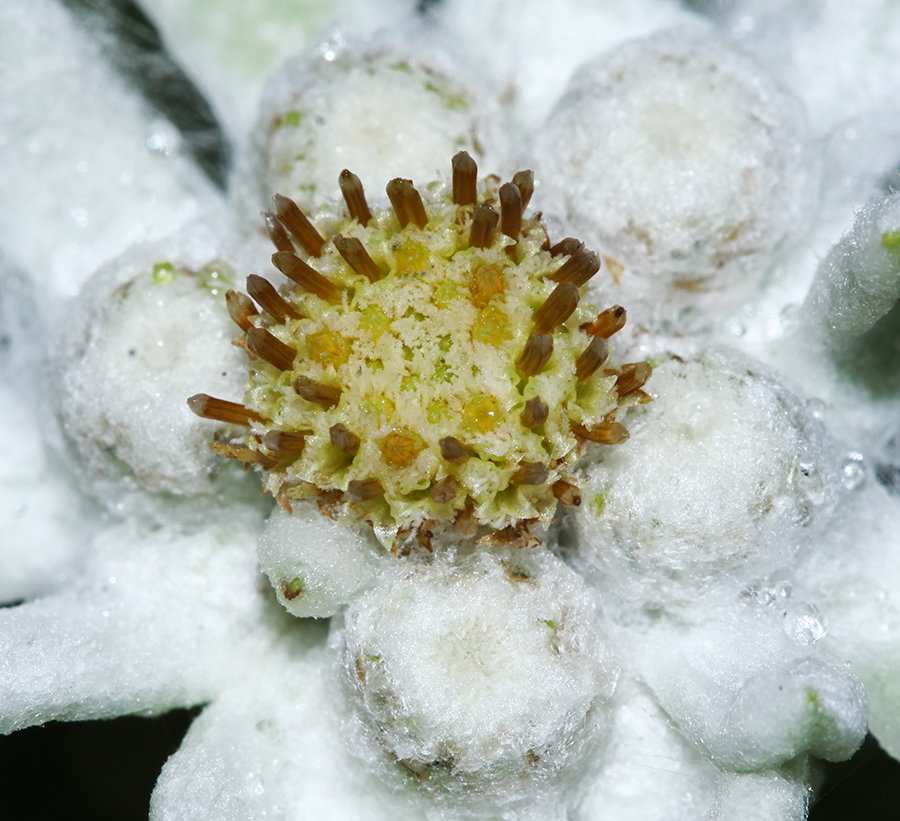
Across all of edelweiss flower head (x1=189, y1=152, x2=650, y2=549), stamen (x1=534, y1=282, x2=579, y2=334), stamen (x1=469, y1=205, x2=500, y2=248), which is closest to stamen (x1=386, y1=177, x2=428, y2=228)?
edelweiss flower head (x1=189, y1=152, x2=650, y2=549)

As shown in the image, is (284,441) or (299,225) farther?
(299,225)

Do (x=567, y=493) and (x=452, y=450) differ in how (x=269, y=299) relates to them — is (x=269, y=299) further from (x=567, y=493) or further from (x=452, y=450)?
(x=567, y=493)

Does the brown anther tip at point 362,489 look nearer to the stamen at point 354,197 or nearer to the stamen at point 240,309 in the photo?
the stamen at point 240,309

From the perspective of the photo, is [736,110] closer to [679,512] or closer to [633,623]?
[679,512]

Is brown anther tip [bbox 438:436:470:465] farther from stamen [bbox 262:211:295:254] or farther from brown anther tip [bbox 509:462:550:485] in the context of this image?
stamen [bbox 262:211:295:254]

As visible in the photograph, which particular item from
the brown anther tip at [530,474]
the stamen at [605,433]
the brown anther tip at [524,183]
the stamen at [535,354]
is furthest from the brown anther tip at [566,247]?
the brown anther tip at [530,474]

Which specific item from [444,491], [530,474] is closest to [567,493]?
[530,474]
